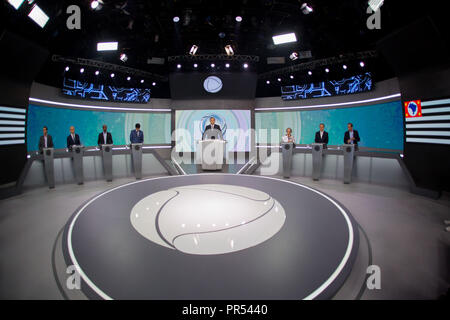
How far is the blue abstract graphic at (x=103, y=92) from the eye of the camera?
25.8 feet

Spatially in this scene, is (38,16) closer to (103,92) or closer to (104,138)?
(104,138)

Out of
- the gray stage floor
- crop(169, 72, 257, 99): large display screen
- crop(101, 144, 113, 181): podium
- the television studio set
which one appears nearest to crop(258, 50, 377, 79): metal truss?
the television studio set

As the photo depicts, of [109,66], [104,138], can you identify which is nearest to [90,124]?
[109,66]

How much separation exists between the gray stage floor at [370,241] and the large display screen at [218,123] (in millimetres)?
6026

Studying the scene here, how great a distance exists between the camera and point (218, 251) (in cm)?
171

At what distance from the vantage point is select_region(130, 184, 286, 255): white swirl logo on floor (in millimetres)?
1853

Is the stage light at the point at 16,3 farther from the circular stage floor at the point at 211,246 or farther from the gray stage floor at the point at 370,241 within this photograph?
the circular stage floor at the point at 211,246

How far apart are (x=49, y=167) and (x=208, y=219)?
14.6ft

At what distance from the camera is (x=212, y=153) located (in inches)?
217

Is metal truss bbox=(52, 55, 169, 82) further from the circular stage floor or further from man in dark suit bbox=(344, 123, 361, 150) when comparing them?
man in dark suit bbox=(344, 123, 361, 150)

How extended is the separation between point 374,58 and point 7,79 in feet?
33.5

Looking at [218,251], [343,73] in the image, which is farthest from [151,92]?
[218,251]

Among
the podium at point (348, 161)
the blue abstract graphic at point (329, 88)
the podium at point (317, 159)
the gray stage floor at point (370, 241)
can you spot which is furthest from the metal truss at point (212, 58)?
the gray stage floor at point (370, 241)
